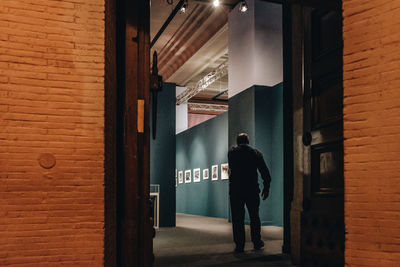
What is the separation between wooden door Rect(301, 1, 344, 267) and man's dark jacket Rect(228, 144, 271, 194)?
1.39 metres

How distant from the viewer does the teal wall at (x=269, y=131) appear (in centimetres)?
1027

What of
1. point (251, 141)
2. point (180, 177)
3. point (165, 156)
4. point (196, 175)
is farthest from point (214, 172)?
point (165, 156)

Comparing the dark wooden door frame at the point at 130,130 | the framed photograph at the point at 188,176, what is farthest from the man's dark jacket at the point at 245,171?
the framed photograph at the point at 188,176

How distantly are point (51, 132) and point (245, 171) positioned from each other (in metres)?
3.27

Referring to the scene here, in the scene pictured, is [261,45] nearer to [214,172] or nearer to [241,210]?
[214,172]

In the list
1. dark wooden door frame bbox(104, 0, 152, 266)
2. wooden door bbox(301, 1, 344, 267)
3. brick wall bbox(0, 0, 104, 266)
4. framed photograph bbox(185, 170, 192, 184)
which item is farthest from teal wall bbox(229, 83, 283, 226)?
brick wall bbox(0, 0, 104, 266)

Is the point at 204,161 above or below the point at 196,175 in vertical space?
above

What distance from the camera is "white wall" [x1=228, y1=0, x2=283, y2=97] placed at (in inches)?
423

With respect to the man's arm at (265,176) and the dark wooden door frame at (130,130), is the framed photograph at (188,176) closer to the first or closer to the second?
the man's arm at (265,176)

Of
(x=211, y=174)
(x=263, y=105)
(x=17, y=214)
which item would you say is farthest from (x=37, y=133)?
(x=211, y=174)

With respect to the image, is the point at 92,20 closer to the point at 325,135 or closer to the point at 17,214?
the point at 17,214

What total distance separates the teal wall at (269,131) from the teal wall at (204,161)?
2.79 meters

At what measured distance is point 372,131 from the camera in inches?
126

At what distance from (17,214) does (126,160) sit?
3.67 feet
